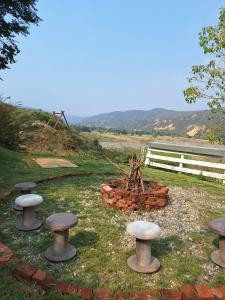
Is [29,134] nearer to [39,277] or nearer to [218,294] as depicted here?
[39,277]

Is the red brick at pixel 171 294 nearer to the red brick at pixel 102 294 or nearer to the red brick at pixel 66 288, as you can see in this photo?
the red brick at pixel 102 294

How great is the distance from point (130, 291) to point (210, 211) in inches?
114

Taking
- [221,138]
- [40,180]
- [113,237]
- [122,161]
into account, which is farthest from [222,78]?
[113,237]

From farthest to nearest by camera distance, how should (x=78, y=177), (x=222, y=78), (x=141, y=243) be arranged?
(x=222, y=78)
(x=78, y=177)
(x=141, y=243)

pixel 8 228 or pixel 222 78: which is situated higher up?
pixel 222 78

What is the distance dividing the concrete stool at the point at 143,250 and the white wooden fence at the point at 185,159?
6.10 meters

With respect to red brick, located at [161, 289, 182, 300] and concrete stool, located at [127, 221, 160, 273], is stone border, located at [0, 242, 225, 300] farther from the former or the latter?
concrete stool, located at [127, 221, 160, 273]

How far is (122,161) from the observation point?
37.1ft

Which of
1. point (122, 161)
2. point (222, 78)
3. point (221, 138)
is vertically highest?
point (222, 78)

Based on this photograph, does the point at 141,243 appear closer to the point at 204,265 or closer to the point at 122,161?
the point at 204,265

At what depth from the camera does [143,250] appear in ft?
9.86

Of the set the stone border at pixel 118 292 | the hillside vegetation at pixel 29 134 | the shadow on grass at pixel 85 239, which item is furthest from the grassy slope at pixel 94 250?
the hillside vegetation at pixel 29 134

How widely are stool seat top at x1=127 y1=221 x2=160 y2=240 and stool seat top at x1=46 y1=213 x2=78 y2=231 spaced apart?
0.67 m

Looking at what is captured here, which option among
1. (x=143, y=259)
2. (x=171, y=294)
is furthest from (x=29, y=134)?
(x=171, y=294)
